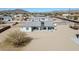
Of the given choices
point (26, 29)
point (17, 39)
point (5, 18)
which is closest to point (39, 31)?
point (26, 29)

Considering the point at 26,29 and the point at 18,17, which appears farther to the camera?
the point at 18,17

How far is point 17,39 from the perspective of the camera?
8.70ft

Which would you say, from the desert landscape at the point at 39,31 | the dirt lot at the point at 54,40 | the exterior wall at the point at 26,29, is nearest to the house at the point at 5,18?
the desert landscape at the point at 39,31

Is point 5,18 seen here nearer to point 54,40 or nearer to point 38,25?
point 38,25

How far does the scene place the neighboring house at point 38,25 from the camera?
2707 millimetres

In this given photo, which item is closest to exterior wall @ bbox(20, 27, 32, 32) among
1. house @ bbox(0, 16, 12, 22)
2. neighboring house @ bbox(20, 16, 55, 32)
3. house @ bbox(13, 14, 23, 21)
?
neighboring house @ bbox(20, 16, 55, 32)

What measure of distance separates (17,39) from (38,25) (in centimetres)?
44

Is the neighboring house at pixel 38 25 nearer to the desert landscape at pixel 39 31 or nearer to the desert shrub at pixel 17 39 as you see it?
the desert landscape at pixel 39 31
